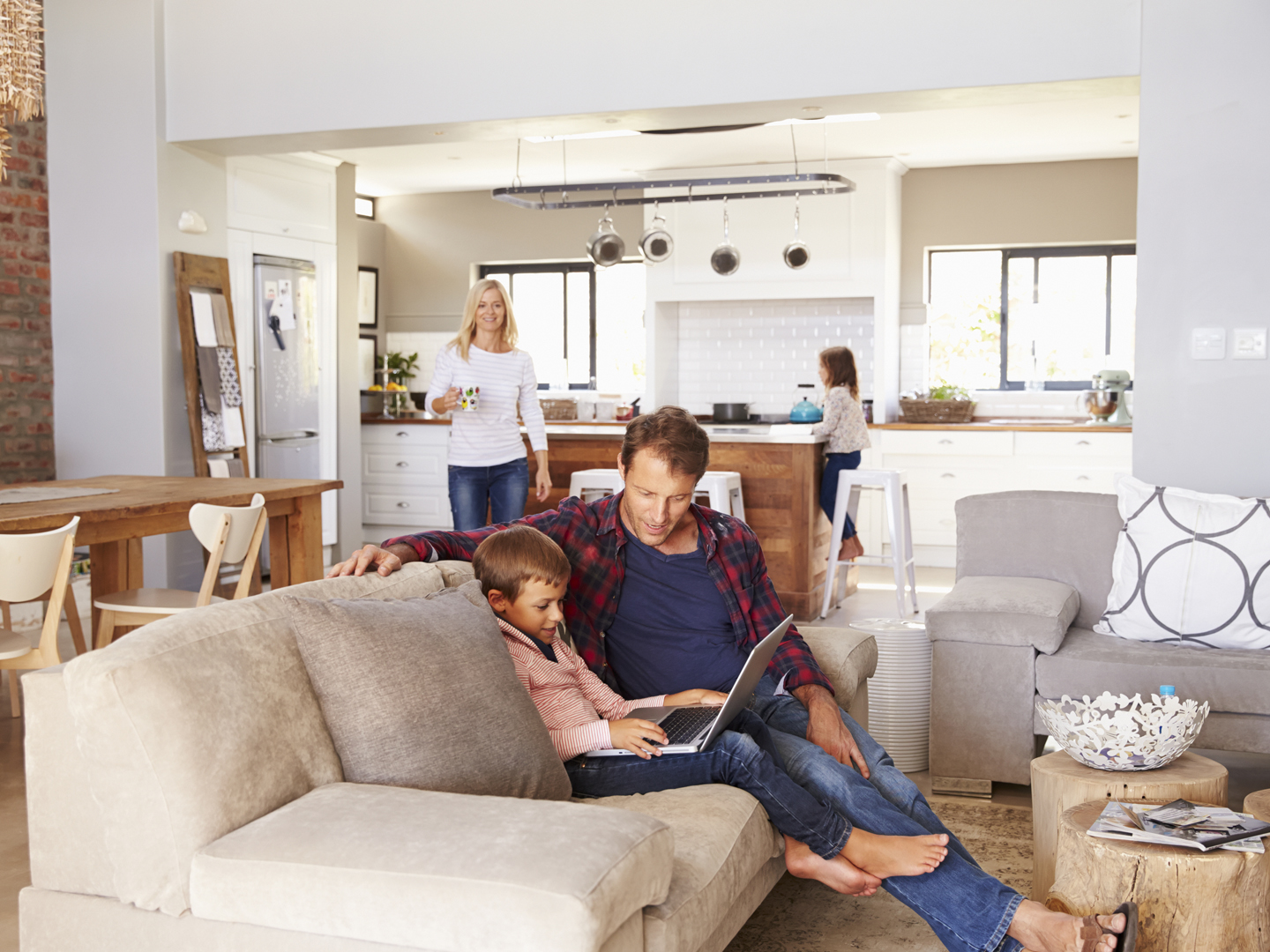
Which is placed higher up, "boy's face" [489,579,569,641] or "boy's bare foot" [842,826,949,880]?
"boy's face" [489,579,569,641]

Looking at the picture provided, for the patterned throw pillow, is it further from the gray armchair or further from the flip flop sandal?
the flip flop sandal

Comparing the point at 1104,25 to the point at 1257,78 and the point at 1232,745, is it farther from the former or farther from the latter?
the point at 1232,745

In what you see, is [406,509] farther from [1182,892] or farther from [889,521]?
[1182,892]

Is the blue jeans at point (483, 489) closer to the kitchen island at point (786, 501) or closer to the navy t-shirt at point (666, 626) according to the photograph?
the kitchen island at point (786, 501)

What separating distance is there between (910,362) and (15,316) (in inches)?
202

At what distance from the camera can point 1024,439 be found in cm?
704

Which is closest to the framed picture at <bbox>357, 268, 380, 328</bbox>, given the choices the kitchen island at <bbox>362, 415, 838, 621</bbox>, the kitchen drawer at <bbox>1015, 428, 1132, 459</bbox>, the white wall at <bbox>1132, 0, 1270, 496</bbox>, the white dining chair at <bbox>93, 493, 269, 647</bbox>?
the kitchen island at <bbox>362, 415, 838, 621</bbox>

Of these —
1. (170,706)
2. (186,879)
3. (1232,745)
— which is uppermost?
(170,706)

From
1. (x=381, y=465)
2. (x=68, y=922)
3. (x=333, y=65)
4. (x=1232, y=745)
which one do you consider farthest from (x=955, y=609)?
(x=381, y=465)

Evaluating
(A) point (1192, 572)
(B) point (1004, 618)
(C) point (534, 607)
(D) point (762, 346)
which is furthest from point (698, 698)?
(D) point (762, 346)

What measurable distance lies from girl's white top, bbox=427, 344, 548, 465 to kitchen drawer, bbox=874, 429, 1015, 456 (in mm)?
2865

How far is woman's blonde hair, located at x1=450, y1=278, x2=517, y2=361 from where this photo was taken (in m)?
5.03

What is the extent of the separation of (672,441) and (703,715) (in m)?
0.53

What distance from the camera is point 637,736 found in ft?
7.06
